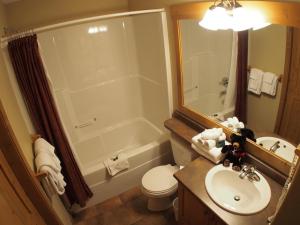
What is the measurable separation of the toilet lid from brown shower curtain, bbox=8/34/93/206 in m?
0.66

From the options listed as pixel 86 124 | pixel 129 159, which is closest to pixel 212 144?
pixel 129 159

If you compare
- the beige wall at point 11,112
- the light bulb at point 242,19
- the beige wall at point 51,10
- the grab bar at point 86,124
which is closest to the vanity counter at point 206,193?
the light bulb at point 242,19

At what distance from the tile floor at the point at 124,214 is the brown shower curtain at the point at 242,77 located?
4.18ft

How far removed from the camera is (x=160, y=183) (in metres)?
1.96

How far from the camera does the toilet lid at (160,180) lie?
1.92m

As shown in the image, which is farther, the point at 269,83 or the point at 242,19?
the point at 269,83

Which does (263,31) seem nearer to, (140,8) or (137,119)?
(140,8)

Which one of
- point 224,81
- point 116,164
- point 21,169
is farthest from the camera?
point 116,164

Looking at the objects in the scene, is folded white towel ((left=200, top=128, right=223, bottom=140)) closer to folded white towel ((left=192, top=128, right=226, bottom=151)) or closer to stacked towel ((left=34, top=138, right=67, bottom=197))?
folded white towel ((left=192, top=128, right=226, bottom=151))

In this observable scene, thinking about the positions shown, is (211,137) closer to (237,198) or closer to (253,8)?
(237,198)

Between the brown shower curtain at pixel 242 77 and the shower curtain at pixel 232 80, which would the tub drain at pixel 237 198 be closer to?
the brown shower curtain at pixel 242 77

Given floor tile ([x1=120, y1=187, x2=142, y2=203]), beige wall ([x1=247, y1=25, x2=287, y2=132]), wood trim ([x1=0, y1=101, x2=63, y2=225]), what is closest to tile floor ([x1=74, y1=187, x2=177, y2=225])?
floor tile ([x1=120, y1=187, x2=142, y2=203])

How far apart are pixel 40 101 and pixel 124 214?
1.42 meters

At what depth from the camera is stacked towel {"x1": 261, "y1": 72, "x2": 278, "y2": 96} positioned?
1307 millimetres
